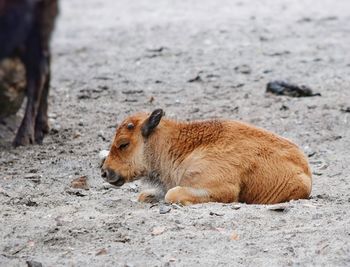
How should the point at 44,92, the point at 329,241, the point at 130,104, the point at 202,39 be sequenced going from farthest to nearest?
the point at 202,39, the point at 130,104, the point at 44,92, the point at 329,241

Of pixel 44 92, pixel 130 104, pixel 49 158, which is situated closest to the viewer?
pixel 49 158

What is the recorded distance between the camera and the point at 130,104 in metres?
11.2

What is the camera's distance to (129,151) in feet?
24.0

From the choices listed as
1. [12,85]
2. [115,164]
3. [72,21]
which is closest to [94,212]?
[115,164]

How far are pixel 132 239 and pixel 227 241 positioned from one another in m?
0.66

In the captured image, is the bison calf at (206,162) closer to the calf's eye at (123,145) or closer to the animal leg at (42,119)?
the calf's eye at (123,145)

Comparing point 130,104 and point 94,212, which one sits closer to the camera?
point 94,212

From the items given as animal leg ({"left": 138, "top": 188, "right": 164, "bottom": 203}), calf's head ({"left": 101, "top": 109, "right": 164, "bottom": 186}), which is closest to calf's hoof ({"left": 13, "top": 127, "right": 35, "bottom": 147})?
calf's head ({"left": 101, "top": 109, "right": 164, "bottom": 186})

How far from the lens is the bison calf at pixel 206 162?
7.00 m

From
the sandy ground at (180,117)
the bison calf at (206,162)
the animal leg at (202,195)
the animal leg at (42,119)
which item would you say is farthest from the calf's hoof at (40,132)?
the animal leg at (202,195)

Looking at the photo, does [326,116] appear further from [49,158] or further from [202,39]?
[202,39]

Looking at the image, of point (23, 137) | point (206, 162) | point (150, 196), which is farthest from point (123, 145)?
point (23, 137)

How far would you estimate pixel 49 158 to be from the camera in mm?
9000

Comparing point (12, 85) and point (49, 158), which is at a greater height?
point (12, 85)
